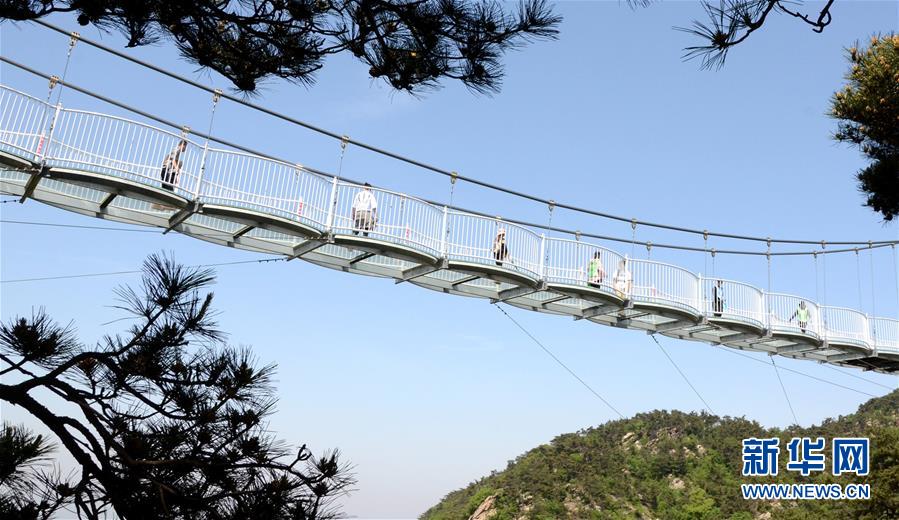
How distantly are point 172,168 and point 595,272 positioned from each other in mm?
7662

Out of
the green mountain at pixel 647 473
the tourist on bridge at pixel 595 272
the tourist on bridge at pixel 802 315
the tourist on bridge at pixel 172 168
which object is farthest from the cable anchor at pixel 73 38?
the green mountain at pixel 647 473

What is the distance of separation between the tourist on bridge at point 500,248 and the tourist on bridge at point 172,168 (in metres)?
5.21

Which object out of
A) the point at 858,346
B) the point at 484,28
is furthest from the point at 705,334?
the point at 484,28

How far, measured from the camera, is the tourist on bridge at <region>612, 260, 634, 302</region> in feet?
50.7

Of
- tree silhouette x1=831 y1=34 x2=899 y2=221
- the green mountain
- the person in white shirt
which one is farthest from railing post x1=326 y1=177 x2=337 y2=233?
the green mountain

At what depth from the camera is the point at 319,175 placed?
39.4 ft

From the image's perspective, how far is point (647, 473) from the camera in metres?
51.1

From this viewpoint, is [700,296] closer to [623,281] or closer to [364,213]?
[623,281]

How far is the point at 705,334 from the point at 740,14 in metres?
14.1

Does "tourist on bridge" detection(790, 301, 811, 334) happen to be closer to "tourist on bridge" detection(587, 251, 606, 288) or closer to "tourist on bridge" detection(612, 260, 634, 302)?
"tourist on bridge" detection(612, 260, 634, 302)

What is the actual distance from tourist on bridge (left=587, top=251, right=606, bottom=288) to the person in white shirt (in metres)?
4.45

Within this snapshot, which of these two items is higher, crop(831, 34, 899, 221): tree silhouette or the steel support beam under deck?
crop(831, 34, 899, 221): tree silhouette

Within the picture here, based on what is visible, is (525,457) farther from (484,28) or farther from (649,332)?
(484,28)

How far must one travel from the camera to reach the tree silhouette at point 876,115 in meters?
11.3
